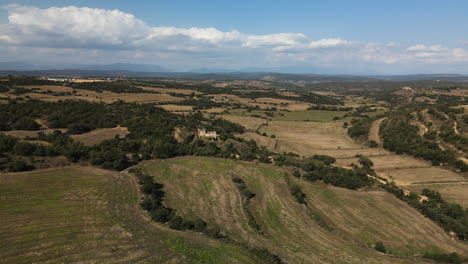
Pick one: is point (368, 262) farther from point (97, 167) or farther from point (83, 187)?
point (97, 167)

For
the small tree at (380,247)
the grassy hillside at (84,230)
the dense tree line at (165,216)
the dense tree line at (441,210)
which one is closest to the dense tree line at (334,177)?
the dense tree line at (441,210)

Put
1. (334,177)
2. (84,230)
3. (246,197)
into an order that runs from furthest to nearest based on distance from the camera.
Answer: (334,177)
(246,197)
(84,230)

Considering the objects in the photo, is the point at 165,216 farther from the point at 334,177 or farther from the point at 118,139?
the point at 118,139

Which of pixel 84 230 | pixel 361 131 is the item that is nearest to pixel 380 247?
pixel 84 230

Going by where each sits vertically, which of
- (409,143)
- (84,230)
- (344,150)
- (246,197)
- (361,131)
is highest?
(361,131)

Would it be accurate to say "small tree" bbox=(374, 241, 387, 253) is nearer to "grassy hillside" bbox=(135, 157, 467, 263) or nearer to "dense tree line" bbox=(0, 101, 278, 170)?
"grassy hillside" bbox=(135, 157, 467, 263)

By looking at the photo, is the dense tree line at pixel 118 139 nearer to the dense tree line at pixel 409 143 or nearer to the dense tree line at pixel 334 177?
the dense tree line at pixel 334 177

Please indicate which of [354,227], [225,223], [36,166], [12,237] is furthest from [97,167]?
[354,227]
